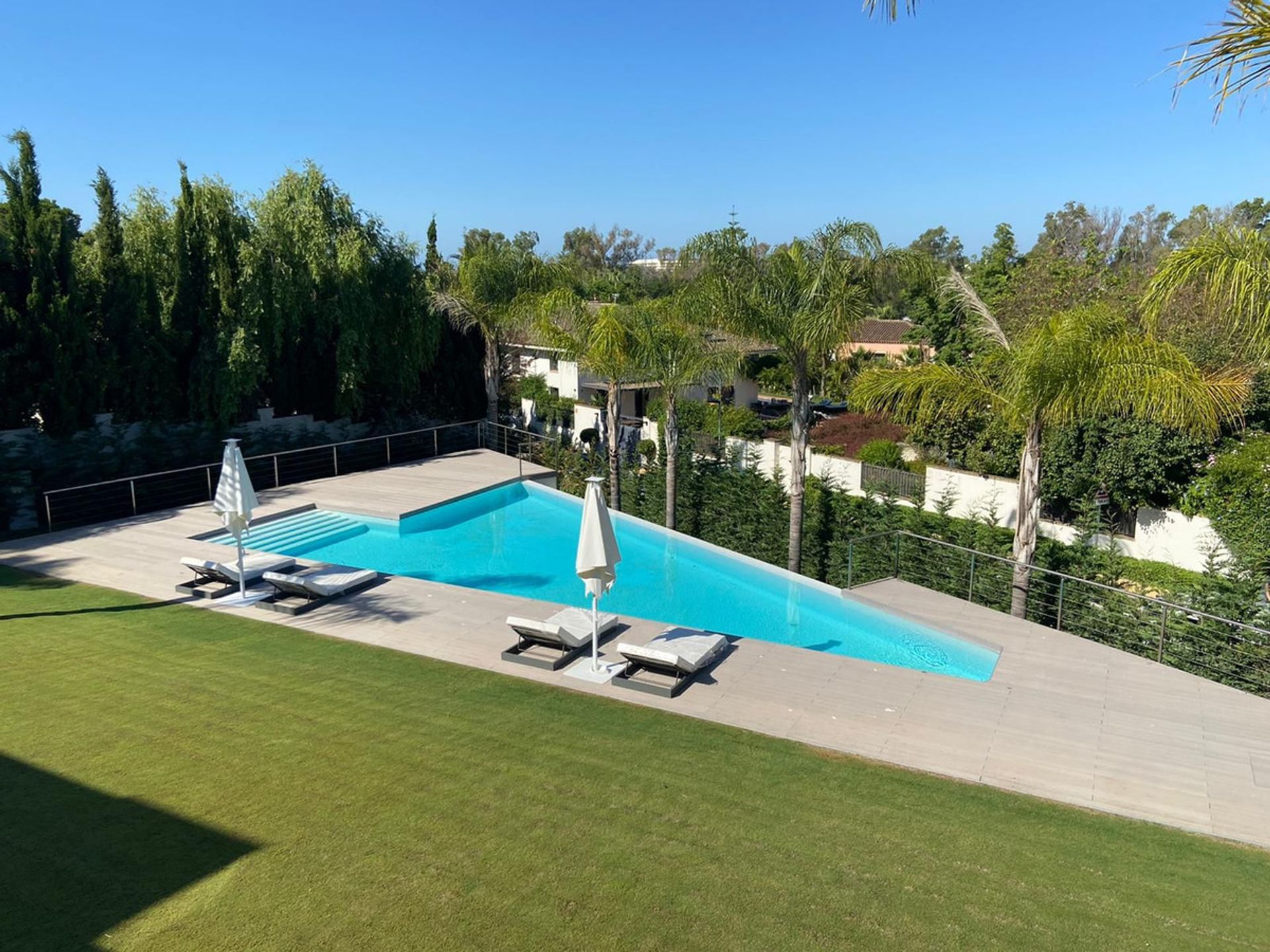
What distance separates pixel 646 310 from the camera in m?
18.1

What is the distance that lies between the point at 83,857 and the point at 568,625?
233 inches

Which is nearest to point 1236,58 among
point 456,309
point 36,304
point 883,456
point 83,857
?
point 83,857

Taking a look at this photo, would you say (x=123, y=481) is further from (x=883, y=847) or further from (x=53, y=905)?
(x=883, y=847)

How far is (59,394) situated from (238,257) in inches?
217

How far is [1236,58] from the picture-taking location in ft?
19.1

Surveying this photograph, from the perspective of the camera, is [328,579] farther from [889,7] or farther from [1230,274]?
[1230,274]

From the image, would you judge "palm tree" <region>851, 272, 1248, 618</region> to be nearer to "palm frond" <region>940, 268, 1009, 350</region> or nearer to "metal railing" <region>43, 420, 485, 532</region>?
"palm frond" <region>940, 268, 1009, 350</region>

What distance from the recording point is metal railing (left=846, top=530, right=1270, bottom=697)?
10.6 metres

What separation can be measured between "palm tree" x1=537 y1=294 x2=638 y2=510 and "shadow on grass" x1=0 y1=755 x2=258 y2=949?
513 inches

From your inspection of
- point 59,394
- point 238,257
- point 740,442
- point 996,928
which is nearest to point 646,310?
point 740,442

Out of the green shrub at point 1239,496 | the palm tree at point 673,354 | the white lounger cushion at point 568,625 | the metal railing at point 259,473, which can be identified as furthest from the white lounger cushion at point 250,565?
the green shrub at point 1239,496

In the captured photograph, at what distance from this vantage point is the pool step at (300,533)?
54.3 ft

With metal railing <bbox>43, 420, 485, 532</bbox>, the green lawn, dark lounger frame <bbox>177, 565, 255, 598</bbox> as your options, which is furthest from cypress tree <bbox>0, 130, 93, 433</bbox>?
the green lawn

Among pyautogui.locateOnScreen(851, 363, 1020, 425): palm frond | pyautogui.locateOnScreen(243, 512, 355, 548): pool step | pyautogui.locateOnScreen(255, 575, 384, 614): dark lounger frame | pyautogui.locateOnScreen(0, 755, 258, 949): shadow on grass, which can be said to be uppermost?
pyautogui.locateOnScreen(851, 363, 1020, 425): palm frond
